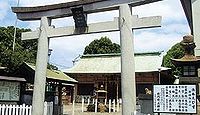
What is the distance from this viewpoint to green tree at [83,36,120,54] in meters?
58.2

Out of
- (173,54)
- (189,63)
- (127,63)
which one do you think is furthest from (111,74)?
(189,63)

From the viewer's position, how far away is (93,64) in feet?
130

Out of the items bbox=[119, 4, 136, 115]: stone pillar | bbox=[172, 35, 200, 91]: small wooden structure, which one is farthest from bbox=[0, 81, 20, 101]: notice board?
bbox=[172, 35, 200, 91]: small wooden structure

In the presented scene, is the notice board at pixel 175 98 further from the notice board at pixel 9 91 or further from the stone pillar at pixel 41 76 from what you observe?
the notice board at pixel 9 91

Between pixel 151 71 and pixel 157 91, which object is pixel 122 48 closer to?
pixel 157 91

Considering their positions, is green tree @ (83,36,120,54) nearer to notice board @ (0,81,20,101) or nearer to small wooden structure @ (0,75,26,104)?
small wooden structure @ (0,75,26,104)

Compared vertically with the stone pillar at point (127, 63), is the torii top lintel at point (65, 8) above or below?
above

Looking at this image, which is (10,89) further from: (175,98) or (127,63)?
(175,98)

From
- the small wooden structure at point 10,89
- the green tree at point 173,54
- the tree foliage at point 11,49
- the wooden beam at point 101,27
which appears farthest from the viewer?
the green tree at point 173,54

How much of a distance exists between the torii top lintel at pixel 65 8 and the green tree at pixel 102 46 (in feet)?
144

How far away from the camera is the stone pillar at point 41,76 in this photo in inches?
492

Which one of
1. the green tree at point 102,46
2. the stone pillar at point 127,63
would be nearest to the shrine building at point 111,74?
the green tree at point 102,46

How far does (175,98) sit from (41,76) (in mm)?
6469

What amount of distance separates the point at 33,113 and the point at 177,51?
125ft
